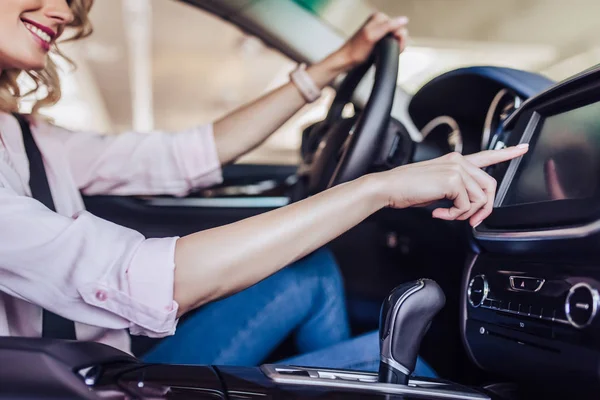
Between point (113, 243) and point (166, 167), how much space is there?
1.66 ft

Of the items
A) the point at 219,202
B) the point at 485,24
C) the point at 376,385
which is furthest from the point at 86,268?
the point at 485,24

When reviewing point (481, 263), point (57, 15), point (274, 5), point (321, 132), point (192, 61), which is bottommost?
point (481, 263)

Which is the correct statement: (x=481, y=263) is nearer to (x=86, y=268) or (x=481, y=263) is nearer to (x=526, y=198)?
(x=526, y=198)

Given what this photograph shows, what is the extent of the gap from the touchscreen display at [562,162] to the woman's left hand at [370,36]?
12.6 inches

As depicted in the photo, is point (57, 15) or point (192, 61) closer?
point (57, 15)

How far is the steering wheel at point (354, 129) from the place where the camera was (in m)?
0.77

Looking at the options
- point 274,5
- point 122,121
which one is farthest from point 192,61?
point 274,5

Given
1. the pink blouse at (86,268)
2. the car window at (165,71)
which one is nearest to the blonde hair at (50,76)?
the pink blouse at (86,268)

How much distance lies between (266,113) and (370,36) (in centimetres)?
23

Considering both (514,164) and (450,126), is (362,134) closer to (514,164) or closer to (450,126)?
(514,164)

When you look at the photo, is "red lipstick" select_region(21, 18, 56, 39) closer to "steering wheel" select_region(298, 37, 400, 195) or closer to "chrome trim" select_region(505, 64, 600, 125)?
"steering wheel" select_region(298, 37, 400, 195)

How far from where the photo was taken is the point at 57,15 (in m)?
0.78

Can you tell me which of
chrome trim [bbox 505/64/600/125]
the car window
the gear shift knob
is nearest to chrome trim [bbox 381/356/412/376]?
the gear shift knob

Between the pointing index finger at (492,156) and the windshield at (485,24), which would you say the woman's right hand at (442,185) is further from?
the windshield at (485,24)
